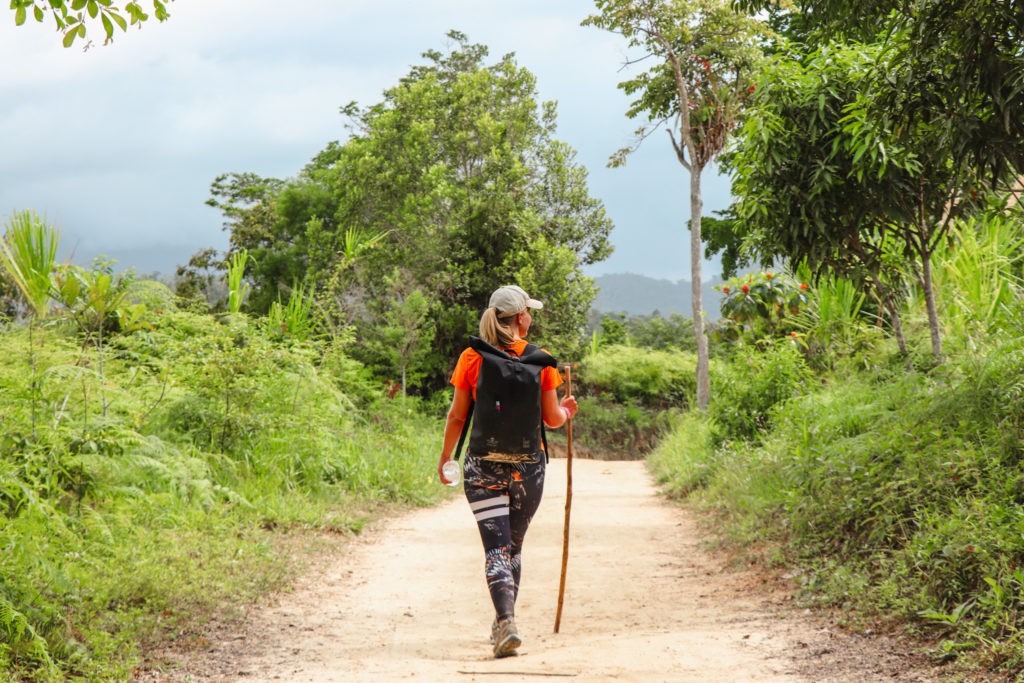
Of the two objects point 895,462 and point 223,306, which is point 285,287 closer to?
point 223,306

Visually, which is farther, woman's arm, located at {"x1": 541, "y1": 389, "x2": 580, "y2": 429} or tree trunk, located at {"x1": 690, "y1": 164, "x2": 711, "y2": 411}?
tree trunk, located at {"x1": 690, "y1": 164, "x2": 711, "y2": 411}

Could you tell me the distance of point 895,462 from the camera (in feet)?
22.2

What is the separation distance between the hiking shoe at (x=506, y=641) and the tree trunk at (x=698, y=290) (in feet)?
61.0

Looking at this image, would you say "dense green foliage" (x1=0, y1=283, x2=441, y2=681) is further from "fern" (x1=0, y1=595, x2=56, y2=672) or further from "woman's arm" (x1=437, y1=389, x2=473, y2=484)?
"woman's arm" (x1=437, y1=389, x2=473, y2=484)

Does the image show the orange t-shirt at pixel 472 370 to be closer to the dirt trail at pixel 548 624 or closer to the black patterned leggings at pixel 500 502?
the black patterned leggings at pixel 500 502

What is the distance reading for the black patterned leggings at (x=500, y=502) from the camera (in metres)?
5.21

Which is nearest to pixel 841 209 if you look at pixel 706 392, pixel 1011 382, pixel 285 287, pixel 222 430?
pixel 1011 382

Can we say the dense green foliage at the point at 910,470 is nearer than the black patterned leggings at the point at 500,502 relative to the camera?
Yes

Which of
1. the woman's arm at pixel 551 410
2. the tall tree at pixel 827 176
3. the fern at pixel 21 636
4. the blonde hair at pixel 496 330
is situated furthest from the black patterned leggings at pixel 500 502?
the tall tree at pixel 827 176

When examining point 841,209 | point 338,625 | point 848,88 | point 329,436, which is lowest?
point 338,625

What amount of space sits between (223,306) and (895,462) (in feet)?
81.4

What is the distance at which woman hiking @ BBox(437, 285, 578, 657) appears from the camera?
509 cm

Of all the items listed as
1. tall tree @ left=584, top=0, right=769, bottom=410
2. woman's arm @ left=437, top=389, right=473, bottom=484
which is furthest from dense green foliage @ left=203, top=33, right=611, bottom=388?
woman's arm @ left=437, top=389, right=473, bottom=484

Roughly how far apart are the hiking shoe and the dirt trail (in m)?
0.11
